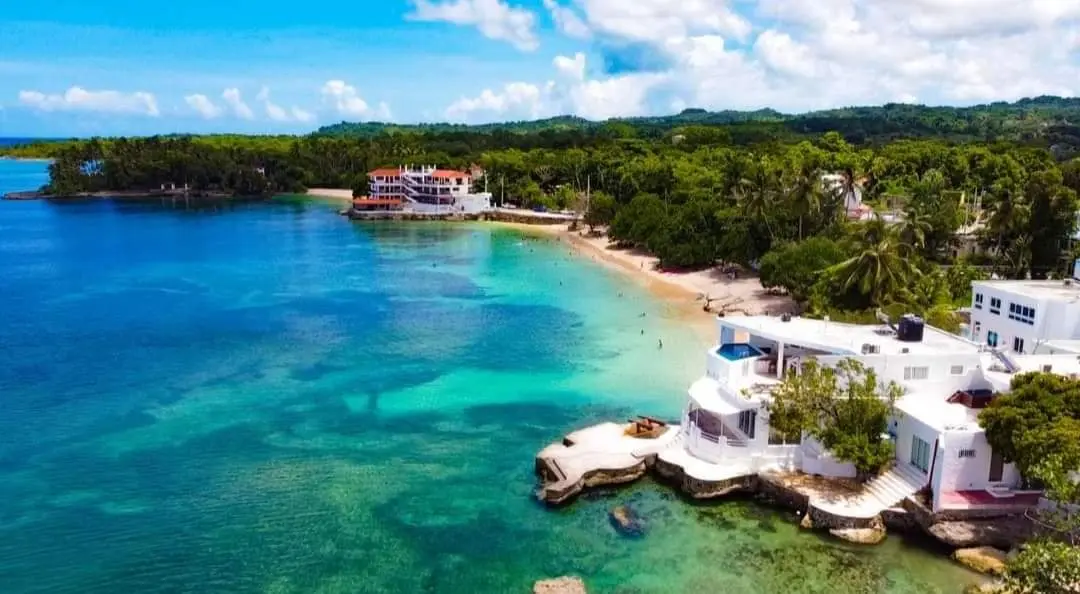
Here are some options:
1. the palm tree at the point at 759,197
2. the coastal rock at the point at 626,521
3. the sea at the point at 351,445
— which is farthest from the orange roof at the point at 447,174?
the coastal rock at the point at 626,521

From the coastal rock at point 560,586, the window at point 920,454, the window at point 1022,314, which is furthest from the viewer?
the window at point 1022,314

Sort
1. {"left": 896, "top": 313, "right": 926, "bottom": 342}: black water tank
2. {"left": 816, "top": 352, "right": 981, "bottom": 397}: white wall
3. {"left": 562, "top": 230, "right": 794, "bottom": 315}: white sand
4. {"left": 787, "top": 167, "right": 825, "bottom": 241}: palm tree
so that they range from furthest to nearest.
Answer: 1. {"left": 787, "top": 167, "right": 825, "bottom": 241}: palm tree
2. {"left": 562, "top": 230, "right": 794, "bottom": 315}: white sand
3. {"left": 896, "top": 313, "right": 926, "bottom": 342}: black water tank
4. {"left": 816, "top": 352, "right": 981, "bottom": 397}: white wall

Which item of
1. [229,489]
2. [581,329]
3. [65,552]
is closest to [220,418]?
[229,489]

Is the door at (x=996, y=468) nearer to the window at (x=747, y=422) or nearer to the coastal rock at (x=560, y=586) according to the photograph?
the window at (x=747, y=422)

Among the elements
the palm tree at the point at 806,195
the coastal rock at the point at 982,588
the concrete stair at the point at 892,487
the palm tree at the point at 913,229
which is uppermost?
the palm tree at the point at 806,195

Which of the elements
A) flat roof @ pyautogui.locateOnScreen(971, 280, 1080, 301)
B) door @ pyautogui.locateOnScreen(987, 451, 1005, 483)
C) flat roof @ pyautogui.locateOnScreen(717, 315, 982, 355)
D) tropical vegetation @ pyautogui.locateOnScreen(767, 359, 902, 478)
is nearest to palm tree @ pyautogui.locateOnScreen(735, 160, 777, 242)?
flat roof @ pyautogui.locateOnScreen(971, 280, 1080, 301)

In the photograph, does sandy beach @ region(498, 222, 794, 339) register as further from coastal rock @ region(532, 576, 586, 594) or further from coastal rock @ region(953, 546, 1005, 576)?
coastal rock @ region(532, 576, 586, 594)
